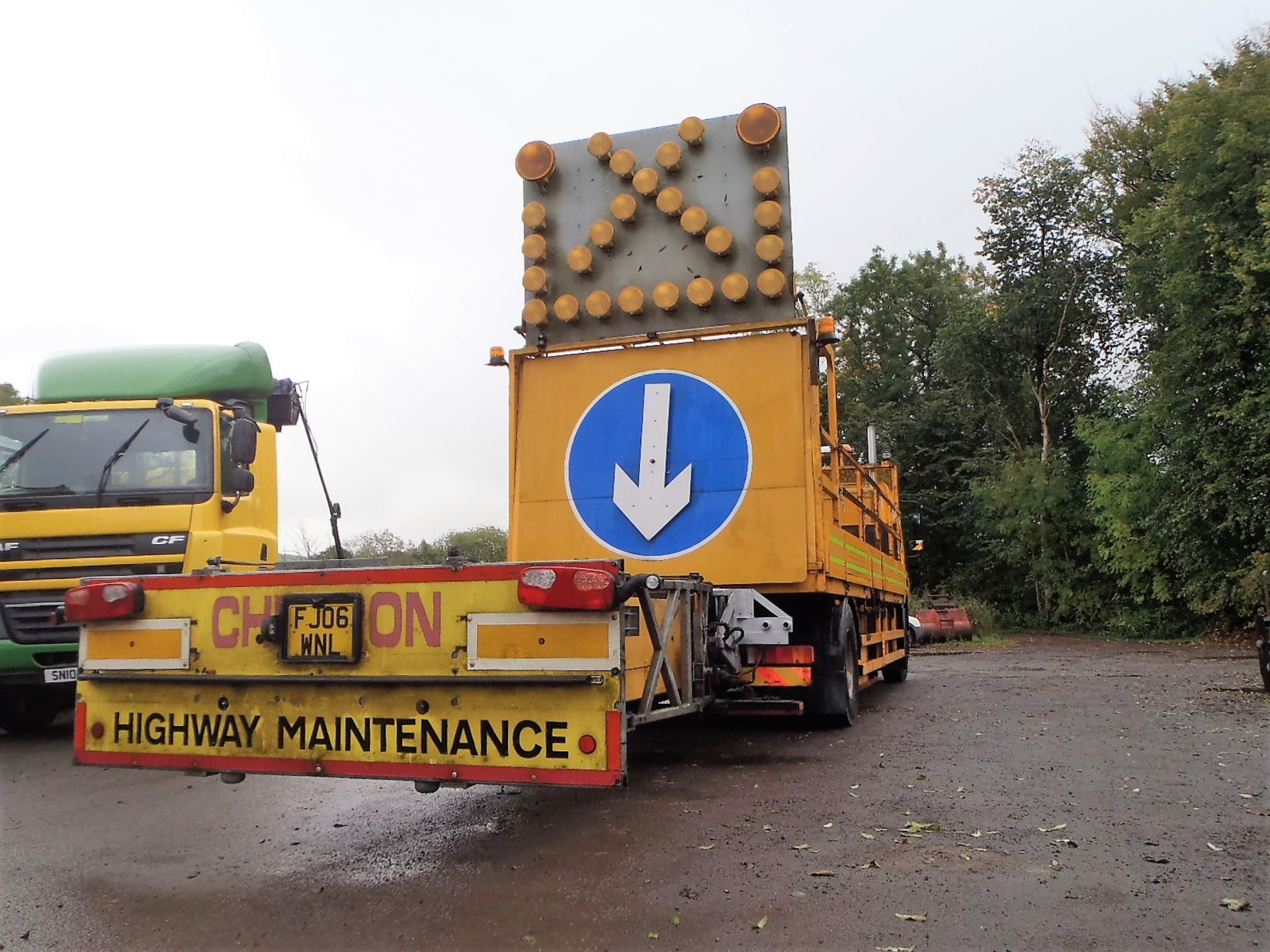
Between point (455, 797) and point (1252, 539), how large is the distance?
21812 mm

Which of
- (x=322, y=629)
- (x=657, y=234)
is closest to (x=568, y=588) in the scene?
(x=322, y=629)

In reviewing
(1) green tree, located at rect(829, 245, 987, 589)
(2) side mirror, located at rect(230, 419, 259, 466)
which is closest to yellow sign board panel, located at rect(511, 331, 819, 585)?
(2) side mirror, located at rect(230, 419, 259, 466)

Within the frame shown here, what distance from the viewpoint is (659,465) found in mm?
7066

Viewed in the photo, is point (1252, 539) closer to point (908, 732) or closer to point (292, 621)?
point (908, 732)

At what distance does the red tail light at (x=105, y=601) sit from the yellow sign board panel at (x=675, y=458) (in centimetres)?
292

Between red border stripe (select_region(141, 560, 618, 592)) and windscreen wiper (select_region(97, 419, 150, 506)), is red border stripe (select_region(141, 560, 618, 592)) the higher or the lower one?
the lower one

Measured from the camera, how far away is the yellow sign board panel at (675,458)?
6895 millimetres

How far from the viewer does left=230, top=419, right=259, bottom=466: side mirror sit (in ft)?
27.8

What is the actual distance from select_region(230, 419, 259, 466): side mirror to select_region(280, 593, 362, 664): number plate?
4.26 meters

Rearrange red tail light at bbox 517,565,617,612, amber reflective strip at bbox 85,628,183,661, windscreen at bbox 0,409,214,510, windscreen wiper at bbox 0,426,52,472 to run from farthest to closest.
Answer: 1. windscreen wiper at bbox 0,426,52,472
2. windscreen at bbox 0,409,214,510
3. amber reflective strip at bbox 85,628,183,661
4. red tail light at bbox 517,565,617,612

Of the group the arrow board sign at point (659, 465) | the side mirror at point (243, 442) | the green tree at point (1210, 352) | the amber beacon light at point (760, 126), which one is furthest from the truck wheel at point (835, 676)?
the green tree at point (1210, 352)

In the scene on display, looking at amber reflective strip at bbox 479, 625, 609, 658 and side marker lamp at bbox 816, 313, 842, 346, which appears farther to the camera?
side marker lamp at bbox 816, 313, 842, 346

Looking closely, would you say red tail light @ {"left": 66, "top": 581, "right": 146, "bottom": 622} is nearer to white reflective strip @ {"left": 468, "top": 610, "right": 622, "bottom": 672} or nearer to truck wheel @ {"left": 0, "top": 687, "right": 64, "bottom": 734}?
white reflective strip @ {"left": 468, "top": 610, "right": 622, "bottom": 672}

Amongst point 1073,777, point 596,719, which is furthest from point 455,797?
point 1073,777
